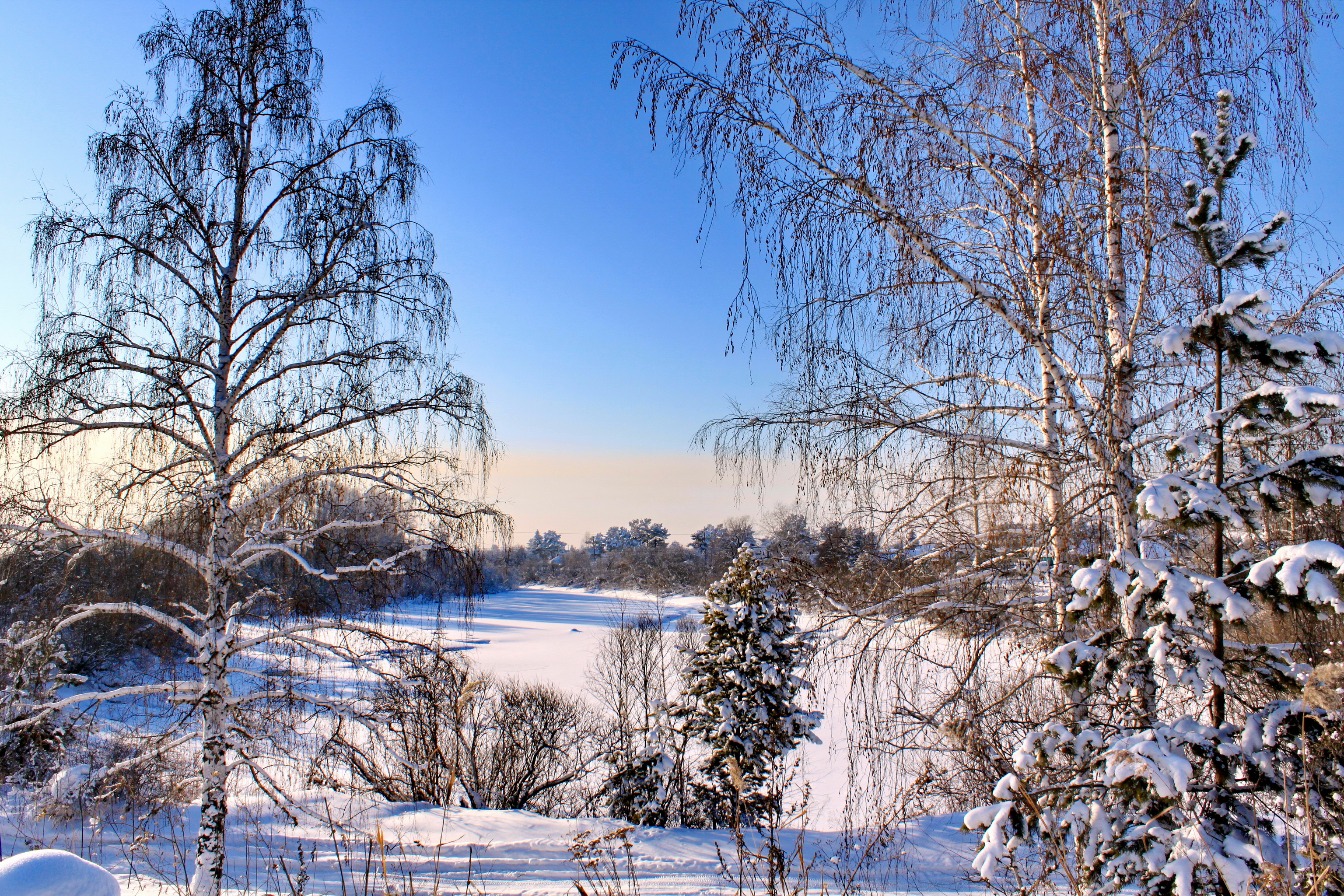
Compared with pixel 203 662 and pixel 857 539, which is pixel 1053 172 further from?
pixel 203 662

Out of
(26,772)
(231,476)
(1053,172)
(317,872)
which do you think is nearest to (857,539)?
(1053,172)

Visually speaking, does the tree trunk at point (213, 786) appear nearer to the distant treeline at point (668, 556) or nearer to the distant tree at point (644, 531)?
the distant treeline at point (668, 556)

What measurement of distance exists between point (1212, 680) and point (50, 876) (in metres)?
3.99

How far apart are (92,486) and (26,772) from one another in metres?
9.92

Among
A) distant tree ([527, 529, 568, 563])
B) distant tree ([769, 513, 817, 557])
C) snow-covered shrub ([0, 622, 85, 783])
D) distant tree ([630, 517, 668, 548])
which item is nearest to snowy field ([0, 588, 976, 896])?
snow-covered shrub ([0, 622, 85, 783])

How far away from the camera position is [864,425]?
313 centimetres

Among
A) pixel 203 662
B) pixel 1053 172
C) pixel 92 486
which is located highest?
pixel 1053 172

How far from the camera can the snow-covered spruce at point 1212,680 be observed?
1.93 meters

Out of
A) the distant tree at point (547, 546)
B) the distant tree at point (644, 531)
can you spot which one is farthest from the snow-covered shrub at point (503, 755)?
the distant tree at point (547, 546)

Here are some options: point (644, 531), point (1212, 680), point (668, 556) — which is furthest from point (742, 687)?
point (644, 531)

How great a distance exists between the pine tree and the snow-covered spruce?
8.38 metres

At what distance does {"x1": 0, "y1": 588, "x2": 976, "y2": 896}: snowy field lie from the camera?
5328 millimetres

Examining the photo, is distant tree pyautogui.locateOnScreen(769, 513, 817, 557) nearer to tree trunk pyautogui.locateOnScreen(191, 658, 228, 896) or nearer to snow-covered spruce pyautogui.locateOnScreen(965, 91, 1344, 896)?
snow-covered spruce pyautogui.locateOnScreen(965, 91, 1344, 896)

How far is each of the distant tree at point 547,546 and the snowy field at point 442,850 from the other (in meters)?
88.5
